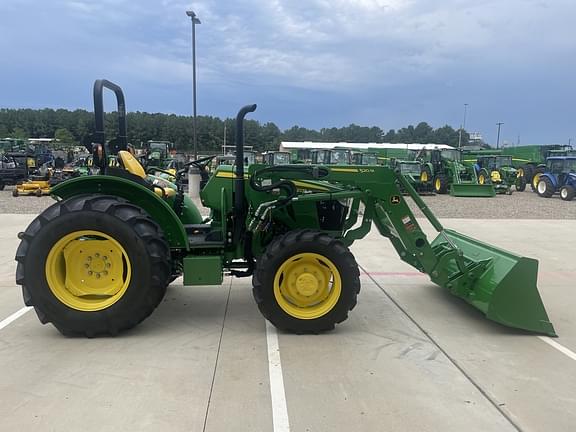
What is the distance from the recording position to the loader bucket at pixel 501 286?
13.7 feet

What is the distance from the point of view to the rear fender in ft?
13.5

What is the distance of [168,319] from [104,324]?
70cm

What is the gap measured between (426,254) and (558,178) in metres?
21.4

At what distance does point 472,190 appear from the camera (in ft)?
69.5

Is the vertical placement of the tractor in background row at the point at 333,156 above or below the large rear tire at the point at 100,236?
above

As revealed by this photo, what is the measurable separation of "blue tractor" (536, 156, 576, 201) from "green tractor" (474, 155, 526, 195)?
60.8 inches

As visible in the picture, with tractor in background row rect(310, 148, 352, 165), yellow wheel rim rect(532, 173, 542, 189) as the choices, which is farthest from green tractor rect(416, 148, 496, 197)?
tractor in background row rect(310, 148, 352, 165)

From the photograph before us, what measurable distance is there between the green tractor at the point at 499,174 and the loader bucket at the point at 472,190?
85 centimetres

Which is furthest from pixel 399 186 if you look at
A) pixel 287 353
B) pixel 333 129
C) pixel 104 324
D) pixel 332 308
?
pixel 333 129

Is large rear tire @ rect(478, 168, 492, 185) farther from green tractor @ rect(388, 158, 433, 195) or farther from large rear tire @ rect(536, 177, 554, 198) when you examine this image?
green tractor @ rect(388, 158, 433, 195)

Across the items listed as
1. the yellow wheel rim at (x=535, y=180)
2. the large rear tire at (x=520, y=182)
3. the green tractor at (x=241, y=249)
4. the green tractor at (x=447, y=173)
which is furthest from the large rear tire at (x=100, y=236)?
the large rear tire at (x=520, y=182)

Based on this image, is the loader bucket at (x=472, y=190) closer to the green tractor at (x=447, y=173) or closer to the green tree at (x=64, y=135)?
the green tractor at (x=447, y=173)

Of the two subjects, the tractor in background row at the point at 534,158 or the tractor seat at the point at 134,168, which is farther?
the tractor in background row at the point at 534,158

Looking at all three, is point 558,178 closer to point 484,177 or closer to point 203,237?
point 484,177
